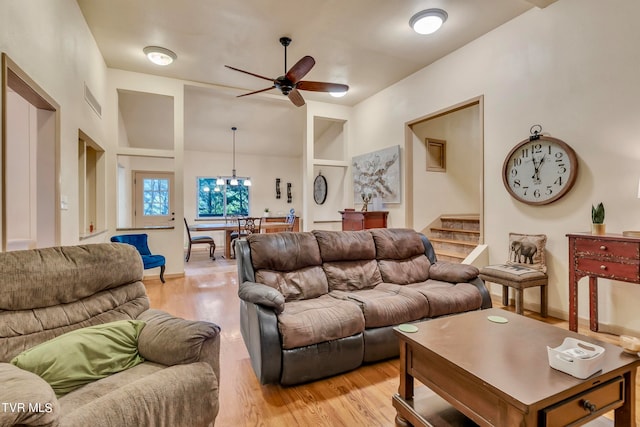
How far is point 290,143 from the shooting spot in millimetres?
8781

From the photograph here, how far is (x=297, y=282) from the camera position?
254 centimetres

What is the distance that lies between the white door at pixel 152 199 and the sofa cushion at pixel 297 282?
6.00 metres

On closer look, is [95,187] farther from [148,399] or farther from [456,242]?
[456,242]

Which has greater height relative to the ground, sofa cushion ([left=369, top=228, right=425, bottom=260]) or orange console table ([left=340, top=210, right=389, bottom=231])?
orange console table ([left=340, top=210, right=389, bottom=231])

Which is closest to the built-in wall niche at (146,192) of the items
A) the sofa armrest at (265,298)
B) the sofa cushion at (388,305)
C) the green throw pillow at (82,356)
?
the sofa armrest at (265,298)

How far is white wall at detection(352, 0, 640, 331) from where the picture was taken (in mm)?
2674

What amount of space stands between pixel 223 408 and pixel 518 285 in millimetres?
2777

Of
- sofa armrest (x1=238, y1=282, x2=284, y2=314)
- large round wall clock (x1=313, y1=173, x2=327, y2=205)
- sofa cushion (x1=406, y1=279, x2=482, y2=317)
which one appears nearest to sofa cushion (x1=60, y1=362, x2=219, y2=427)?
sofa armrest (x1=238, y1=282, x2=284, y2=314)

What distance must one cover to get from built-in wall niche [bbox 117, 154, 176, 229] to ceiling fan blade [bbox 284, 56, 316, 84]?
5070 millimetres

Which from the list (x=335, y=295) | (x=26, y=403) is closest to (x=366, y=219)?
(x=335, y=295)

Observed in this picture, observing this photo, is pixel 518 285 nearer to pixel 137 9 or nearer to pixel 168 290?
pixel 168 290

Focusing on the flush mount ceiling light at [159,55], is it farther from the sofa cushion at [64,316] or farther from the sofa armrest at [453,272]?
the sofa armrest at [453,272]

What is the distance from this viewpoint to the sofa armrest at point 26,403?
0.85m

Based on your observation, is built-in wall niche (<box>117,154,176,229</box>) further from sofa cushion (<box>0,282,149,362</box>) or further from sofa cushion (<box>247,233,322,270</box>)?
sofa cushion (<box>0,282,149,362</box>)
